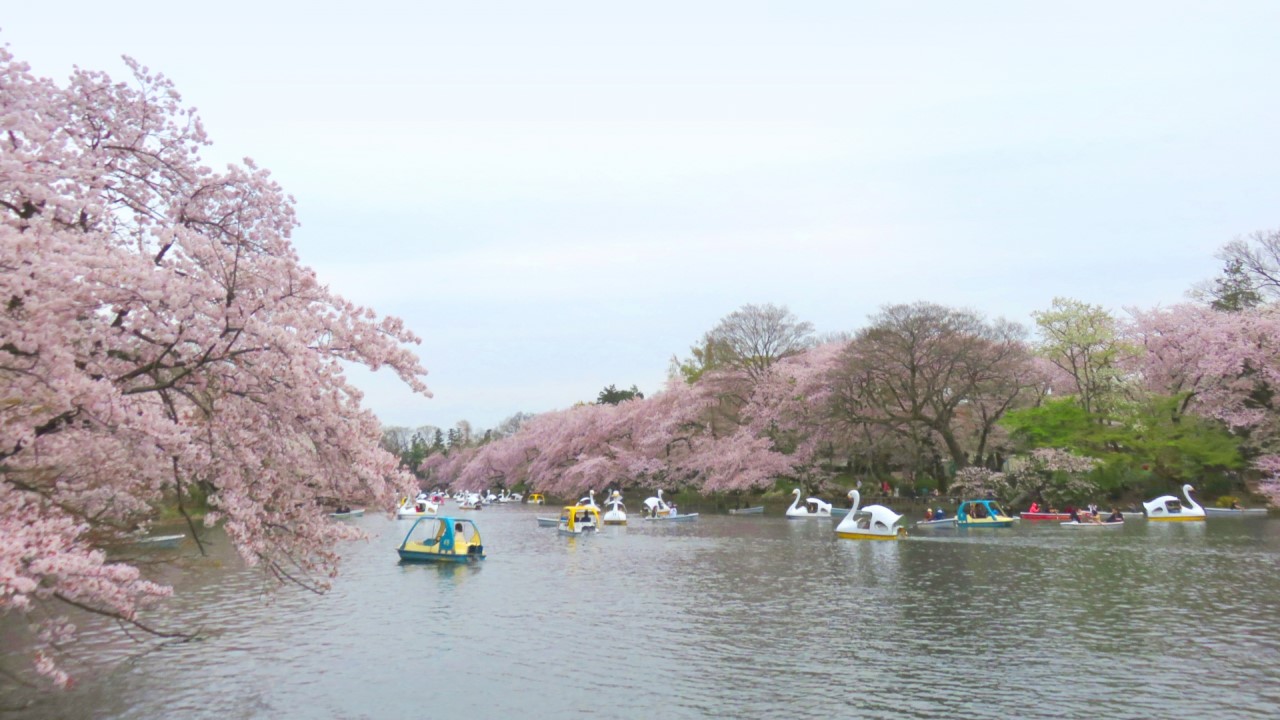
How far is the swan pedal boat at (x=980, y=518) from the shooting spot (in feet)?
135

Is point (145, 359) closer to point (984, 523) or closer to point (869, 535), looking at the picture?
point (869, 535)

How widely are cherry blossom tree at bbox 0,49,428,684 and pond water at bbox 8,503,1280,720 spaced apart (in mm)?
3473

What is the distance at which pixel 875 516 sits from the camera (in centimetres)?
3512

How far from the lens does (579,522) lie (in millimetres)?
41250

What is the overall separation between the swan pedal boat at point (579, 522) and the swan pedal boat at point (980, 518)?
55.4 ft

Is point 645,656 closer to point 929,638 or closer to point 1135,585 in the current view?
point 929,638

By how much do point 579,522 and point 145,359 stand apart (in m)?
33.2

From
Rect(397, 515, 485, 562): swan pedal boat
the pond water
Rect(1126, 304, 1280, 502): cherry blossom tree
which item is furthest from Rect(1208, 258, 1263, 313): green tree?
Rect(397, 515, 485, 562): swan pedal boat

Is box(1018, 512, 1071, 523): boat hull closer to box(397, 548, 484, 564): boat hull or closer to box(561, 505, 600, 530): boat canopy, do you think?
box(561, 505, 600, 530): boat canopy

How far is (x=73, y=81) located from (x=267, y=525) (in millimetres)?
5358

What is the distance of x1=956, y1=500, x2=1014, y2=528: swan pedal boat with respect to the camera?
41000 mm

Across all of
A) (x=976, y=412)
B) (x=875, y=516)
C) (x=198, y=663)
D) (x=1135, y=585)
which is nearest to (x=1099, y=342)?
(x=976, y=412)

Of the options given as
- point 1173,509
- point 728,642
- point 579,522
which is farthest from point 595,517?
point 1173,509

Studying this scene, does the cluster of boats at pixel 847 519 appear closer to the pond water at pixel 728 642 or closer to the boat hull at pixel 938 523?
the boat hull at pixel 938 523
